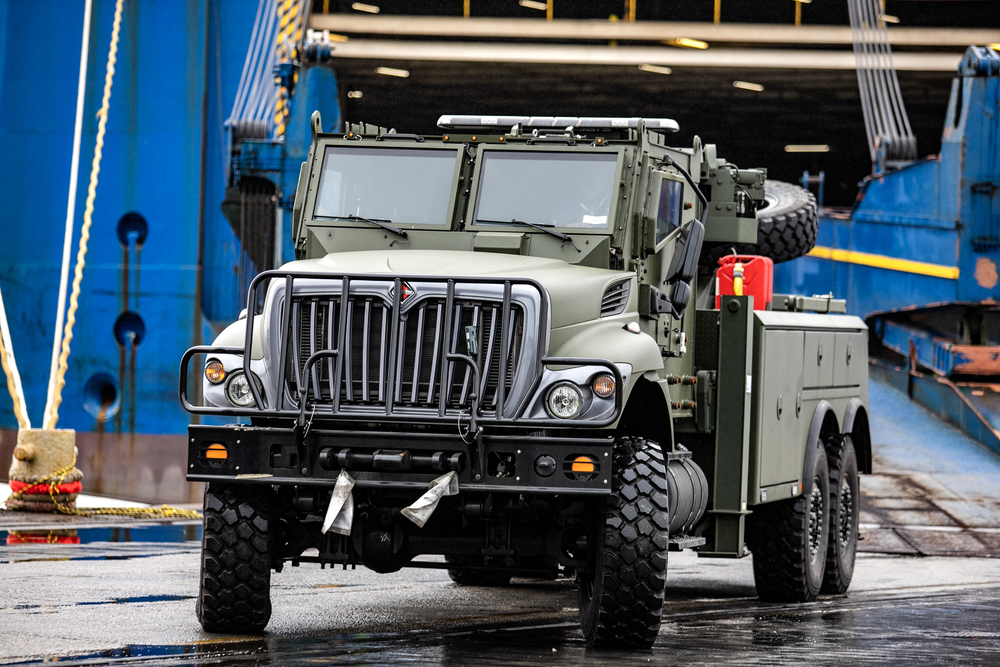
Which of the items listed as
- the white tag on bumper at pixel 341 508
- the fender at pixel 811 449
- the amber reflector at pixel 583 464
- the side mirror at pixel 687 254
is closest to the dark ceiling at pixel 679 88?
the fender at pixel 811 449

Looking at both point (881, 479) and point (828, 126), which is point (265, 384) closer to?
point (881, 479)

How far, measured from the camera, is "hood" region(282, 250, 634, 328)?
7516 mm

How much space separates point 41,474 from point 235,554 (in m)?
6.91

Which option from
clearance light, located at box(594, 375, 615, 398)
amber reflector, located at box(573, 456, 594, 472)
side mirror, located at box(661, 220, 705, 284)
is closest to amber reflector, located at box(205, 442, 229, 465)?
amber reflector, located at box(573, 456, 594, 472)

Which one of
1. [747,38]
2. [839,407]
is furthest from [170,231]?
[839,407]

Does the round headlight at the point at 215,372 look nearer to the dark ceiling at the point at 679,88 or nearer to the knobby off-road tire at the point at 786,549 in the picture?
the knobby off-road tire at the point at 786,549

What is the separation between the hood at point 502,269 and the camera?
24.7 ft

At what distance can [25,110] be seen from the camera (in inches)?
773

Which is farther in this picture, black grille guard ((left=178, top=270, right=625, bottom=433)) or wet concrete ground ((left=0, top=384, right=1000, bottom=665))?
wet concrete ground ((left=0, top=384, right=1000, bottom=665))

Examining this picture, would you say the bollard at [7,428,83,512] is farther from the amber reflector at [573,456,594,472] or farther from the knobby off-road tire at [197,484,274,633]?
the amber reflector at [573,456,594,472]

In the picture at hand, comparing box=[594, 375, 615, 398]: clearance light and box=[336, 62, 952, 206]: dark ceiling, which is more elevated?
box=[336, 62, 952, 206]: dark ceiling

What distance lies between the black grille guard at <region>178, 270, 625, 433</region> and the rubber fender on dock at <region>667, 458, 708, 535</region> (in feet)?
4.03

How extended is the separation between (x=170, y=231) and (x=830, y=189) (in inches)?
674

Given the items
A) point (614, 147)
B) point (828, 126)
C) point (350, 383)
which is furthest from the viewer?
point (828, 126)
